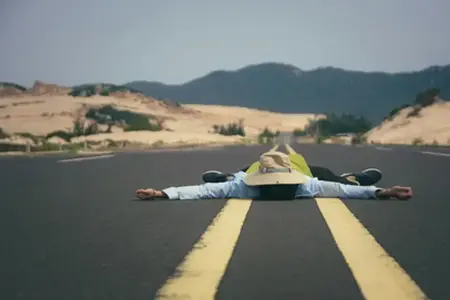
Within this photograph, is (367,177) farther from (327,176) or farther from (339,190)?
(339,190)

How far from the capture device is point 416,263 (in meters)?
4.64

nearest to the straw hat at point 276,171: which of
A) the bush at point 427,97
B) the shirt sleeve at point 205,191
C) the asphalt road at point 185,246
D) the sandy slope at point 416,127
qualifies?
the asphalt road at point 185,246

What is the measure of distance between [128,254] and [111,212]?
100 inches

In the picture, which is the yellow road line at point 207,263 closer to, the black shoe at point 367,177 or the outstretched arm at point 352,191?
the outstretched arm at point 352,191

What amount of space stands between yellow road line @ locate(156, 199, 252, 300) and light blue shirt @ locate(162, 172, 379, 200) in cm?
174

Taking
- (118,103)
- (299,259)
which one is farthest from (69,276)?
(118,103)

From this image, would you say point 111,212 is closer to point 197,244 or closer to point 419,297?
point 197,244

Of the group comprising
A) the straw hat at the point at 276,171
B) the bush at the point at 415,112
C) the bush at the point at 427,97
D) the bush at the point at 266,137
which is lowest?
the bush at the point at 266,137

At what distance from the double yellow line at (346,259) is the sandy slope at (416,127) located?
2781 inches

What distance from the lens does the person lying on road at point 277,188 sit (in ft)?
26.5

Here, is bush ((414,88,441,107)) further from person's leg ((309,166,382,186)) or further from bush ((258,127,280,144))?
person's leg ((309,166,382,186))

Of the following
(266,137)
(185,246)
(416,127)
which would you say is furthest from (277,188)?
(266,137)

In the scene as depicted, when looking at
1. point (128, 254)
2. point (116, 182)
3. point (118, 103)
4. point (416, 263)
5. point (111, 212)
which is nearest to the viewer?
point (416, 263)

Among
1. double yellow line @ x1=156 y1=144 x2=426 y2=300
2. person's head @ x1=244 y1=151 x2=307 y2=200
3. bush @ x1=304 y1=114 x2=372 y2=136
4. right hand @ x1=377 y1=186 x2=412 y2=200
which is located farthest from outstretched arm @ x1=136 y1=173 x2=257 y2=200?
bush @ x1=304 y1=114 x2=372 y2=136
